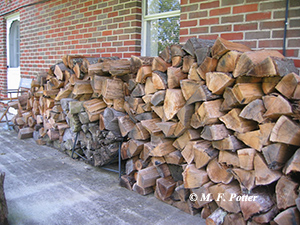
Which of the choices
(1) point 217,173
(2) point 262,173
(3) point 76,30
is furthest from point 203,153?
(3) point 76,30

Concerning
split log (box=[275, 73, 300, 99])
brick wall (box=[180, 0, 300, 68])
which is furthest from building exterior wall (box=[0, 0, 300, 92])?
split log (box=[275, 73, 300, 99])

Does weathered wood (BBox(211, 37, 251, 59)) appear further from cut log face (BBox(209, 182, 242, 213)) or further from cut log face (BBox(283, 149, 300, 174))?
cut log face (BBox(209, 182, 242, 213))

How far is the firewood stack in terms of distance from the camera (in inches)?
75.6

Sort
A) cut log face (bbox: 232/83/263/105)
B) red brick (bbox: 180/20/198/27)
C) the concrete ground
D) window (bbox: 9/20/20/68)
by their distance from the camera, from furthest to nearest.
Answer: window (bbox: 9/20/20/68), red brick (bbox: 180/20/198/27), the concrete ground, cut log face (bbox: 232/83/263/105)

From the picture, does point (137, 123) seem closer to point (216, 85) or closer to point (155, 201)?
point (155, 201)

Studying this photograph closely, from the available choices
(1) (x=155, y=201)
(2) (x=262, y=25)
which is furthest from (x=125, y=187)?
(2) (x=262, y=25)

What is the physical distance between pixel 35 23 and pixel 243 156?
6014 millimetres

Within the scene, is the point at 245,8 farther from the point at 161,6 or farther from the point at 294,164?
the point at 294,164

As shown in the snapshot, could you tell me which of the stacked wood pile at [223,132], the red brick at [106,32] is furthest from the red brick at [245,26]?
the red brick at [106,32]

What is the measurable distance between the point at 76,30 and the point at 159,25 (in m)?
1.93

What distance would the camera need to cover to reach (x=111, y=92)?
339 centimetres

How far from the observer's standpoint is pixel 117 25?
4320mm

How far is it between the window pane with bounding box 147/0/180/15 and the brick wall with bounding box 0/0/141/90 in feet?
0.56

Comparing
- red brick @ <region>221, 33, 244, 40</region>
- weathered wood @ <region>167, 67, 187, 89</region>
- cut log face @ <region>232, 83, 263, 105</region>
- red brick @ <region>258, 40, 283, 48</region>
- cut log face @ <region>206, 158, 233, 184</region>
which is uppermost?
red brick @ <region>221, 33, 244, 40</region>
